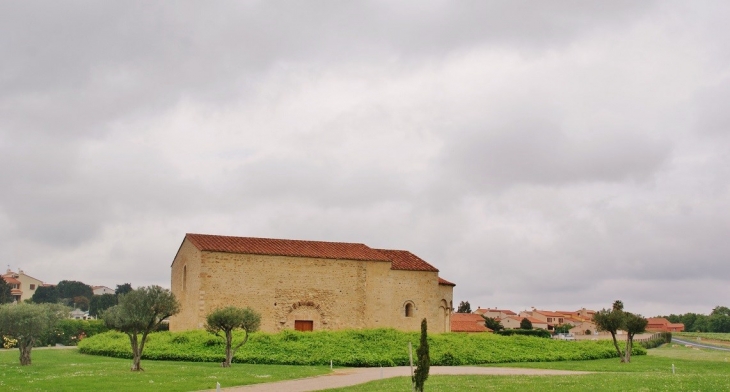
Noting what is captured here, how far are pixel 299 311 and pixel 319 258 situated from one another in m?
4.04

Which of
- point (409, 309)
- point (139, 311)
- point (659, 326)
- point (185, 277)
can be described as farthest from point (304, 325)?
point (659, 326)

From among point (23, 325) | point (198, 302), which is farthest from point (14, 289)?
point (23, 325)

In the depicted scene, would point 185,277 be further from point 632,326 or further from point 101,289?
point 101,289

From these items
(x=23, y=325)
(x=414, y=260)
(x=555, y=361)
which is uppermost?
(x=414, y=260)

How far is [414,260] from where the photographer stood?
5088 cm

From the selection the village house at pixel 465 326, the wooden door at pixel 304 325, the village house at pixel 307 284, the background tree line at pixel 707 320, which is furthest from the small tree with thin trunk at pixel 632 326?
the background tree line at pixel 707 320

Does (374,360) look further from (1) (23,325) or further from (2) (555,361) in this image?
(1) (23,325)

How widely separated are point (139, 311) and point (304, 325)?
62.5 ft

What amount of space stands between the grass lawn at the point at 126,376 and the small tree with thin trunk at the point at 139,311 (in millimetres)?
1685

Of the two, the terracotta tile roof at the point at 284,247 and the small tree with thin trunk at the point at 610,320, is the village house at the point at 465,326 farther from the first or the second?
the small tree with thin trunk at the point at 610,320

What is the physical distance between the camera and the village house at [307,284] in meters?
44.3

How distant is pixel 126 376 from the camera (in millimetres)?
24766

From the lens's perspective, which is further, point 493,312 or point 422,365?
point 493,312

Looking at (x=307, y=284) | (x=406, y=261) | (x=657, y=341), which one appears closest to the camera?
(x=307, y=284)
